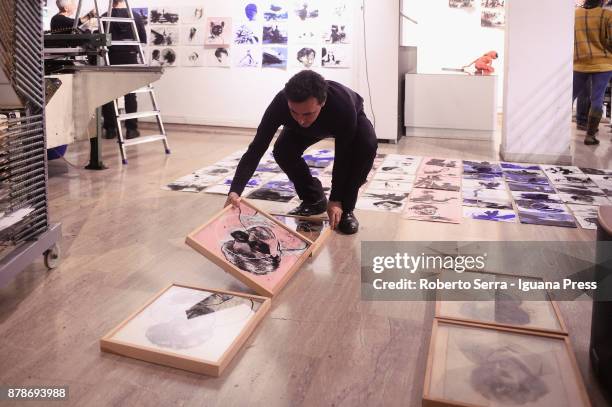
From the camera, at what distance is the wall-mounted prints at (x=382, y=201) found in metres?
3.07

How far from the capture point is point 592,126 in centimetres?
482

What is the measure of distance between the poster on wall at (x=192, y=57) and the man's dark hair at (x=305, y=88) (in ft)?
13.2

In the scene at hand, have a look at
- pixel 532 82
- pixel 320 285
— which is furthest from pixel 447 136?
pixel 320 285

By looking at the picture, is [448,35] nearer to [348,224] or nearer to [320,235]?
[348,224]

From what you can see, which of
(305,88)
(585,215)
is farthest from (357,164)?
(585,215)

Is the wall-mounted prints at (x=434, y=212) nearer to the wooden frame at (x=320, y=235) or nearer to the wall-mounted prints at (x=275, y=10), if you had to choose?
the wooden frame at (x=320, y=235)

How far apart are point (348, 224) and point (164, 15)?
417cm

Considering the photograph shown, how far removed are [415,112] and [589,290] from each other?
3556mm

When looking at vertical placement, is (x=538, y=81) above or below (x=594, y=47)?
below

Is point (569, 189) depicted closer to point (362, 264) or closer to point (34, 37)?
point (362, 264)

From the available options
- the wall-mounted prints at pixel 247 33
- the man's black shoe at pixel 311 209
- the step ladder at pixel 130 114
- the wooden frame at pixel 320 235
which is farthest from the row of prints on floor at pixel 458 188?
the wall-mounted prints at pixel 247 33

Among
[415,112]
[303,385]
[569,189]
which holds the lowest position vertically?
[303,385]

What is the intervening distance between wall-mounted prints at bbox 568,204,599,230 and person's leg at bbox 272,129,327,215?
1.29 m

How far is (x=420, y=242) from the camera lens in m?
2.55
